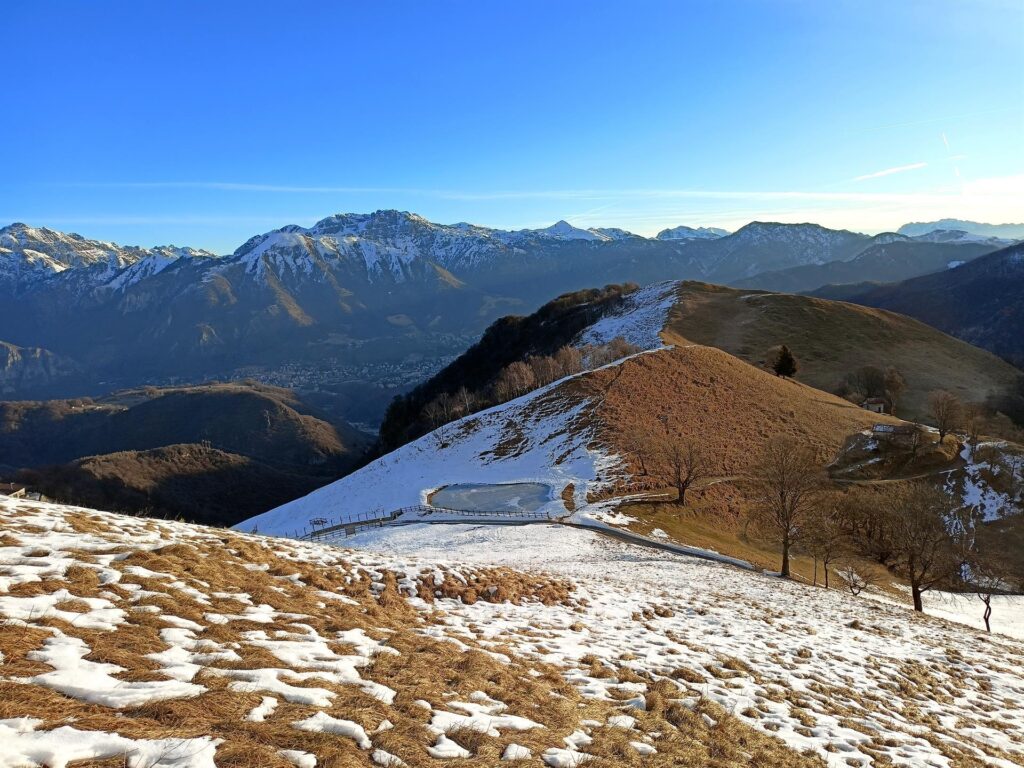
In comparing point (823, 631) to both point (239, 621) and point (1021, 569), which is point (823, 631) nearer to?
point (239, 621)

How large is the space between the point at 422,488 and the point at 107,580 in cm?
4092

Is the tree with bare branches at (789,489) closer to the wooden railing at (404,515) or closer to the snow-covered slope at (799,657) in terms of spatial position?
the snow-covered slope at (799,657)

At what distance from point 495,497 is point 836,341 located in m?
89.2

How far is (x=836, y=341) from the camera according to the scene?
105 meters

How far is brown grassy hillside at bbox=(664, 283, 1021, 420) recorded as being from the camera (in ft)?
293

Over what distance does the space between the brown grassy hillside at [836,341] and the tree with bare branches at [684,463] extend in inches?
1956

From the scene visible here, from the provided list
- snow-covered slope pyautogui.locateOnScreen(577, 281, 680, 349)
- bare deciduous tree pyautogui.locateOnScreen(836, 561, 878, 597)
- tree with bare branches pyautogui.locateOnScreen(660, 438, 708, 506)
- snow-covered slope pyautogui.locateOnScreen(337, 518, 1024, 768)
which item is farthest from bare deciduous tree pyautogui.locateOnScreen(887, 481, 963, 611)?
snow-covered slope pyautogui.locateOnScreen(577, 281, 680, 349)

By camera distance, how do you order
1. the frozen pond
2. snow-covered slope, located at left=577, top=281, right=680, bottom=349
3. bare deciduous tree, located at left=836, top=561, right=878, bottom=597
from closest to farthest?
bare deciduous tree, located at left=836, top=561, right=878, bottom=597 → the frozen pond → snow-covered slope, located at left=577, top=281, right=680, bottom=349

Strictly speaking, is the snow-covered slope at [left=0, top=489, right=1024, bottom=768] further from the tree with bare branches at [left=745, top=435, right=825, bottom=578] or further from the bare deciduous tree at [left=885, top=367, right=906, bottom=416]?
the bare deciduous tree at [left=885, top=367, right=906, bottom=416]

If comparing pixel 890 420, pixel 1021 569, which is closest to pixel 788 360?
pixel 890 420

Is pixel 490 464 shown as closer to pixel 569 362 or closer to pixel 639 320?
pixel 569 362

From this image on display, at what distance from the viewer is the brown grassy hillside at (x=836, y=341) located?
8931 centimetres

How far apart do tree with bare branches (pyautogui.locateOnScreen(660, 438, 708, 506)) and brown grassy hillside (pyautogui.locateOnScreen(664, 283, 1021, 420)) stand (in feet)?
163

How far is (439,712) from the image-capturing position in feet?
23.3
